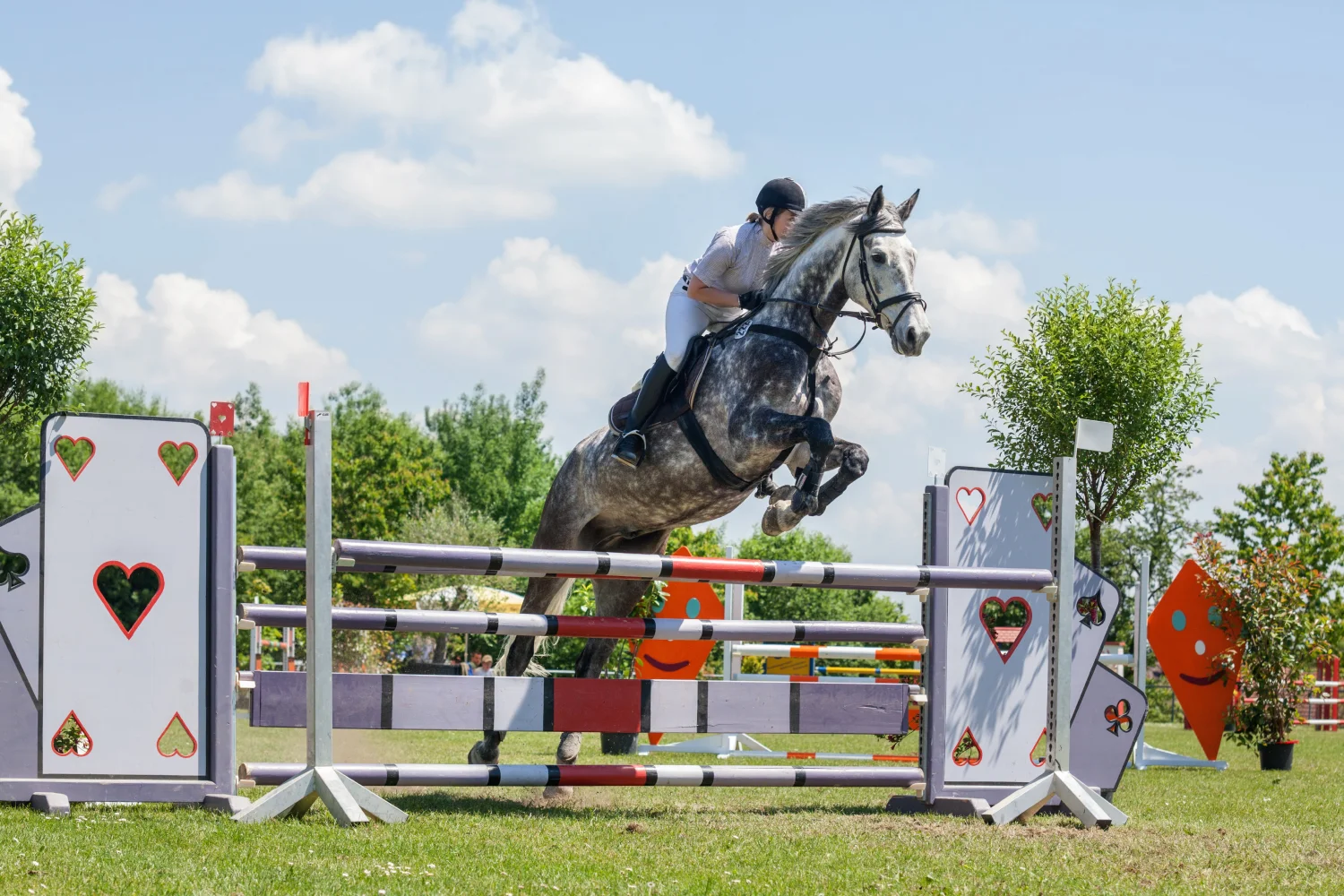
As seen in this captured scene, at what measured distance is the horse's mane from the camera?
17.2 ft

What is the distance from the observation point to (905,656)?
799 centimetres

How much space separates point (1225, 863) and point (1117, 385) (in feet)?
34.2

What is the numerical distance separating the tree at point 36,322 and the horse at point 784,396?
12384 mm

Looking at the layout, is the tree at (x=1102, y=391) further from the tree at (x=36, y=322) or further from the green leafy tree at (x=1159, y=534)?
the green leafy tree at (x=1159, y=534)

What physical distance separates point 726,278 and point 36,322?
42.3ft

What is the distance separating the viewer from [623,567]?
470 cm

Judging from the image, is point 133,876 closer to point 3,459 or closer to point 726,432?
point 726,432

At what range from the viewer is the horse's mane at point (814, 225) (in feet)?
17.2

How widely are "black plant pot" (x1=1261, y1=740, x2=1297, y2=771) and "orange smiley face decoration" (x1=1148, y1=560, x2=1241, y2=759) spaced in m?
0.50

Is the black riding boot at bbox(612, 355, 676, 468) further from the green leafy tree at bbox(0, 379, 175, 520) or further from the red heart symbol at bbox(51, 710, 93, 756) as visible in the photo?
the green leafy tree at bbox(0, 379, 175, 520)

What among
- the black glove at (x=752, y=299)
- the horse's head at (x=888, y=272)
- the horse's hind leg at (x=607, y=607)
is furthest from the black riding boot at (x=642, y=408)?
the horse's head at (x=888, y=272)

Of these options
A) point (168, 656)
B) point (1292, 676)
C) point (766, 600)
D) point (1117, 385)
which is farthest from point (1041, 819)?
point (766, 600)

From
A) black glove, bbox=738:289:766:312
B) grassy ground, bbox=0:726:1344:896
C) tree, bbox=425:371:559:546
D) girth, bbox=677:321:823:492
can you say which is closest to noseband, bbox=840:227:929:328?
girth, bbox=677:321:823:492

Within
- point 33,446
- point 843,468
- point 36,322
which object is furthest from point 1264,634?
point 33,446
